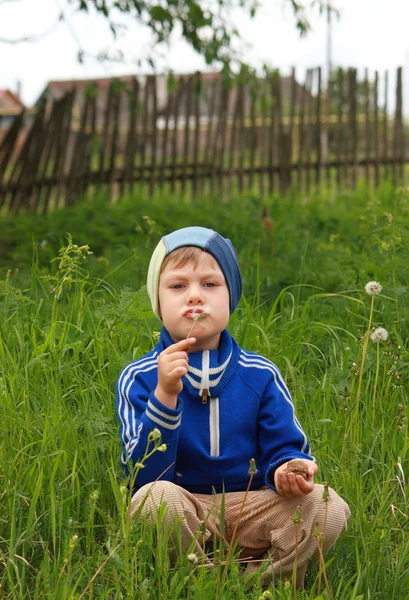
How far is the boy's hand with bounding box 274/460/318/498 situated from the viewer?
223cm

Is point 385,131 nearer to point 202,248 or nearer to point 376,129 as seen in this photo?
point 376,129

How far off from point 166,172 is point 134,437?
8572mm

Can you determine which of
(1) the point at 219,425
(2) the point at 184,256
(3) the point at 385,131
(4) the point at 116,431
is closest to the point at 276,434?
(1) the point at 219,425

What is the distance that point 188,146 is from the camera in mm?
10547

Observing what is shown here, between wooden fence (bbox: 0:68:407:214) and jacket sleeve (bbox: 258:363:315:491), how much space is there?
770 centimetres

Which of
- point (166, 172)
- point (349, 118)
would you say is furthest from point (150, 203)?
point (349, 118)

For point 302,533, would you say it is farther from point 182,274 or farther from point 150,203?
point 150,203

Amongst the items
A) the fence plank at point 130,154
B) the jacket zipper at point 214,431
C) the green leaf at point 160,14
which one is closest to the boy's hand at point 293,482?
the jacket zipper at point 214,431

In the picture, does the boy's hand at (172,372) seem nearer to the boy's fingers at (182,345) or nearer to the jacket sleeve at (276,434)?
the boy's fingers at (182,345)

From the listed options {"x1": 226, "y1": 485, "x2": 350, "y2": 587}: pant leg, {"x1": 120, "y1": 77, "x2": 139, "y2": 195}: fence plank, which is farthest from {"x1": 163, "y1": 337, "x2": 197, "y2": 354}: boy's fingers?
{"x1": 120, "y1": 77, "x2": 139, "y2": 195}: fence plank

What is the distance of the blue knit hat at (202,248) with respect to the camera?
2.43m

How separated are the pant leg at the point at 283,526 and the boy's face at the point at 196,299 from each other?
47 centimetres

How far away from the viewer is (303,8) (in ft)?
22.6

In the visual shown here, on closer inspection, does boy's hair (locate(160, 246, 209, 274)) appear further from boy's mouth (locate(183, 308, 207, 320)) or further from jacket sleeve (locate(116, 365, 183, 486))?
jacket sleeve (locate(116, 365, 183, 486))
